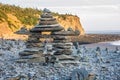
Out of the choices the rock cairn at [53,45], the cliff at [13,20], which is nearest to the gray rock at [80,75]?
the rock cairn at [53,45]

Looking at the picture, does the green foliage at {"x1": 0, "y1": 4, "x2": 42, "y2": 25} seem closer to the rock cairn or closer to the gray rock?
the rock cairn

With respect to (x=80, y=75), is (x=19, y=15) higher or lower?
higher

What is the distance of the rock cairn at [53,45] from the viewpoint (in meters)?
29.5

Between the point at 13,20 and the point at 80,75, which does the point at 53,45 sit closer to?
the point at 80,75

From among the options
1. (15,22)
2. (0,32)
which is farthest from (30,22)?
(0,32)

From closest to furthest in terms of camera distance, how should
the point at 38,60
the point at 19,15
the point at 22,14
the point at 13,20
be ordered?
the point at 38,60, the point at 13,20, the point at 19,15, the point at 22,14

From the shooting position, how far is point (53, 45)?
98.6 feet

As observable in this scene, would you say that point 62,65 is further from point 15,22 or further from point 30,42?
point 15,22

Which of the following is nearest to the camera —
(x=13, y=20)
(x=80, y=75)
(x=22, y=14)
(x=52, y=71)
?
(x=80, y=75)

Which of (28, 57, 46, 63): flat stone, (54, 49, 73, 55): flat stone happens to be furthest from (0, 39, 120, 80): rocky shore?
(54, 49, 73, 55): flat stone

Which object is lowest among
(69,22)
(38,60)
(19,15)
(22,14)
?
(69,22)

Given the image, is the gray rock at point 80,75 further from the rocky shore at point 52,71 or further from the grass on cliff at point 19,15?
the grass on cliff at point 19,15

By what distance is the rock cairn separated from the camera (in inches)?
1163

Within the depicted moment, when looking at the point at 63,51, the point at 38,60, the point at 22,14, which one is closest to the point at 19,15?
the point at 22,14
